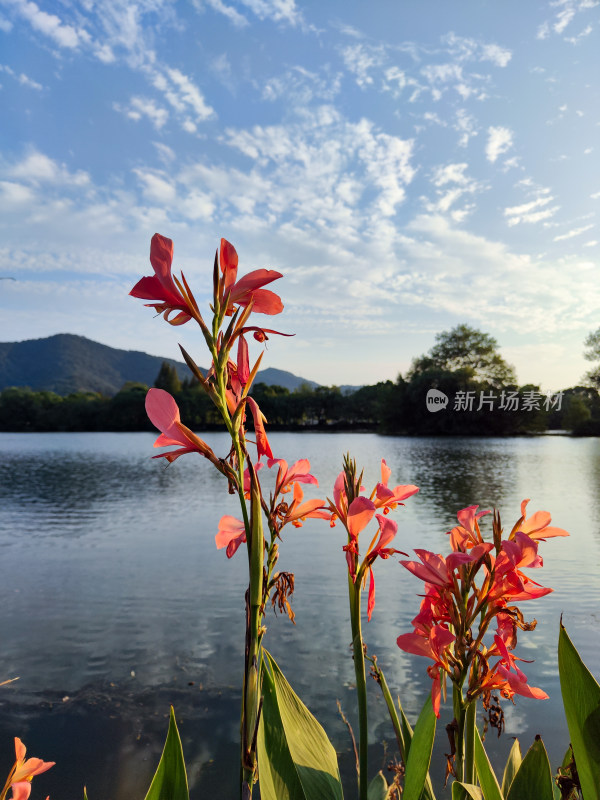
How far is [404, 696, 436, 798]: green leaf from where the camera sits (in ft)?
2.93

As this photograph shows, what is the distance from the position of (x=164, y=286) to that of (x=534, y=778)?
1091mm

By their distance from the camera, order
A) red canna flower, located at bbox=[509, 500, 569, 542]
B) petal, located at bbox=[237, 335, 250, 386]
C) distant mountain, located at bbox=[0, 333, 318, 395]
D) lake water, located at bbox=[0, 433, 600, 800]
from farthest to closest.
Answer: distant mountain, located at bbox=[0, 333, 318, 395]
lake water, located at bbox=[0, 433, 600, 800]
red canna flower, located at bbox=[509, 500, 569, 542]
petal, located at bbox=[237, 335, 250, 386]

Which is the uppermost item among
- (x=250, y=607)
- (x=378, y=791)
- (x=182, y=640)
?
(x=250, y=607)

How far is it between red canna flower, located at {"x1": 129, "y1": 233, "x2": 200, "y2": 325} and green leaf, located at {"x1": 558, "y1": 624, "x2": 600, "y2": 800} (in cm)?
71

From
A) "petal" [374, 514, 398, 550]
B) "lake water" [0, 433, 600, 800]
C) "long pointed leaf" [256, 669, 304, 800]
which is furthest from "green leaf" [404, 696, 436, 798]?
"lake water" [0, 433, 600, 800]

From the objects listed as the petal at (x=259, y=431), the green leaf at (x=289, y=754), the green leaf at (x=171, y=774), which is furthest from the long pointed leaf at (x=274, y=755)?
the petal at (x=259, y=431)

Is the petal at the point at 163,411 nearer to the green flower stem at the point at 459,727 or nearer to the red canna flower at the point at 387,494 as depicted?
the red canna flower at the point at 387,494

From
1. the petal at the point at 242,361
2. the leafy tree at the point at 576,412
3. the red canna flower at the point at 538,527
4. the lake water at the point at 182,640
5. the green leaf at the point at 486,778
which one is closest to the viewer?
the petal at the point at 242,361

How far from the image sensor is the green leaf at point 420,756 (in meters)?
0.89

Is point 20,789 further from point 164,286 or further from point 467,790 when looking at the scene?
point 164,286

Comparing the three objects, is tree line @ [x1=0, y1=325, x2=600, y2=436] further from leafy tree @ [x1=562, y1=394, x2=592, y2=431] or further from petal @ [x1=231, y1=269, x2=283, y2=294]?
petal @ [x1=231, y1=269, x2=283, y2=294]

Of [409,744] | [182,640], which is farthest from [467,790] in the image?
[182,640]

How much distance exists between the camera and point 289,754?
94 cm

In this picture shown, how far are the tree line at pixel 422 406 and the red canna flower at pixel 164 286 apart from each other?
44.4 meters
